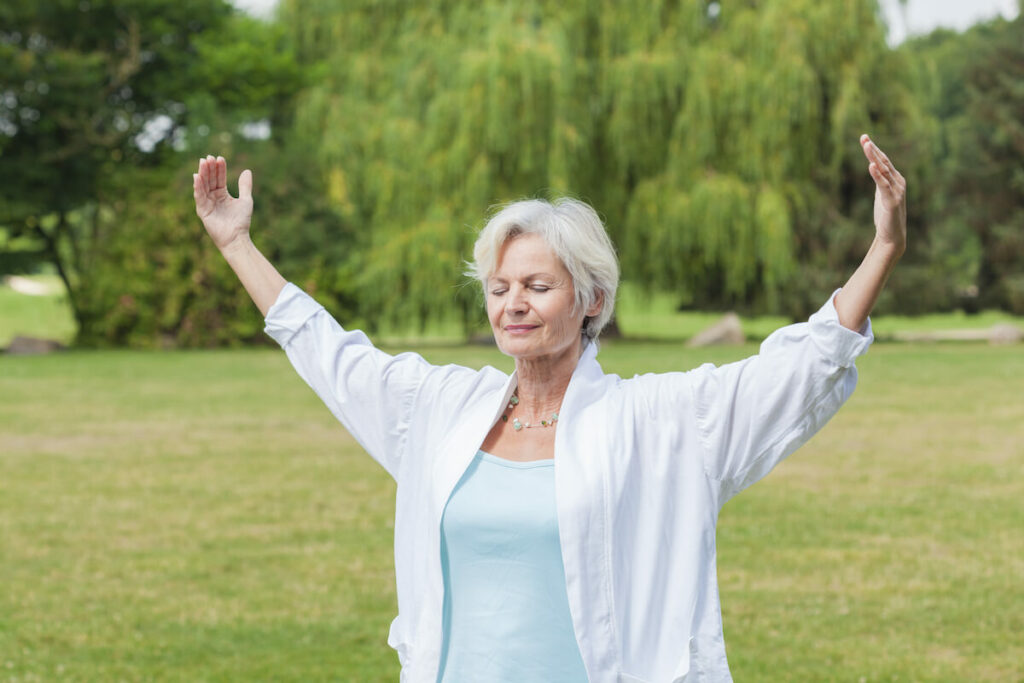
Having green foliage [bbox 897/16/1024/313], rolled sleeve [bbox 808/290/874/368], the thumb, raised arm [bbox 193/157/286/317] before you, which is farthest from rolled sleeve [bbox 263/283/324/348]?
green foliage [bbox 897/16/1024/313]

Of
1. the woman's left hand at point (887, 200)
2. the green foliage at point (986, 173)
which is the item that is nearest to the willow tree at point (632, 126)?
the green foliage at point (986, 173)

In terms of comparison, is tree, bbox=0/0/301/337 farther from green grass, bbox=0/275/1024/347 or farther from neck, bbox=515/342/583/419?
neck, bbox=515/342/583/419

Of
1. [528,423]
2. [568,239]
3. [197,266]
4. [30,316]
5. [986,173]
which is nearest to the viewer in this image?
[568,239]

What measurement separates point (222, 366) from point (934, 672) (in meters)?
18.5

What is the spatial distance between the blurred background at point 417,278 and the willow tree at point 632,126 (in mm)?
75

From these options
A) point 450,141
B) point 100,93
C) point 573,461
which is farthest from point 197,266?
point 573,461

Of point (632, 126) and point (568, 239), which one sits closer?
point (568, 239)

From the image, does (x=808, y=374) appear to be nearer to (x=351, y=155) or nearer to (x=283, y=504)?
(x=283, y=504)

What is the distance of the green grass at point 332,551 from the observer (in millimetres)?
6238

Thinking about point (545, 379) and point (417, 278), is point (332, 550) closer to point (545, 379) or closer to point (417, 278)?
point (545, 379)

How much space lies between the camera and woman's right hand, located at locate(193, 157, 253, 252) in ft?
9.87

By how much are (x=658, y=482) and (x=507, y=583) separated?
365 millimetres

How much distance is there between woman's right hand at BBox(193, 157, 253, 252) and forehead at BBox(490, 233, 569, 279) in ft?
2.36

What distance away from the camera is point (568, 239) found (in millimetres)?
2611
